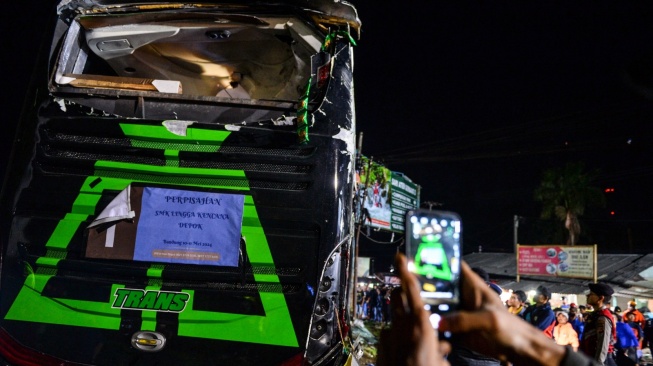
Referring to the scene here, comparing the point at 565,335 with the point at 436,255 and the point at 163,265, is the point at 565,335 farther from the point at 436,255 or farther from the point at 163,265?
the point at 436,255

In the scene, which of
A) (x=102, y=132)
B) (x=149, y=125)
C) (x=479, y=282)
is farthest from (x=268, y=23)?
(x=479, y=282)

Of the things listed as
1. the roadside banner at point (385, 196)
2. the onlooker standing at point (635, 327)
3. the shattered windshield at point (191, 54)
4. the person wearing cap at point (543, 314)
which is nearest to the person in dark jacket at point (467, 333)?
the shattered windshield at point (191, 54)

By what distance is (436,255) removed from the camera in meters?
1.21

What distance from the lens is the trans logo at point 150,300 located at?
3.03 meters

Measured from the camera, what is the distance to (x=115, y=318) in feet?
9.89

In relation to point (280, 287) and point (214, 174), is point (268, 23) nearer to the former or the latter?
point (214, 174)

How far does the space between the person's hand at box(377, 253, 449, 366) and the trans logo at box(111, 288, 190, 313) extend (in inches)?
88.5

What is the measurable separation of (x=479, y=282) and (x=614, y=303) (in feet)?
89.5

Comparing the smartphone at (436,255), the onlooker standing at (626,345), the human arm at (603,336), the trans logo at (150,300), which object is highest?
the smartphone at (436,255)

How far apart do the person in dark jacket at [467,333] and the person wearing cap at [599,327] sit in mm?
5457

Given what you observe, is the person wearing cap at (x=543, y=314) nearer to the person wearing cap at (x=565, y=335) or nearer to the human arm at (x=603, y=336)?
the person wearing cap at (x=565, y=335)

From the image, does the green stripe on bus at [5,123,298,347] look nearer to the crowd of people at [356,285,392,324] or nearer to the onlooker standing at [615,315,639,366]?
the onlooker standing at [615,315,639,366]

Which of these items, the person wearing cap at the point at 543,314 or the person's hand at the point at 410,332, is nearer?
the person's hand at the point at 410,332

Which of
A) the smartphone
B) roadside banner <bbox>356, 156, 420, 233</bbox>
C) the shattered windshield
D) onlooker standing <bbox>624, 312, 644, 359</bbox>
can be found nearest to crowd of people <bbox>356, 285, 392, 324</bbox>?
roadside banner <bbox>356, 156, 420, 233</bbox>
